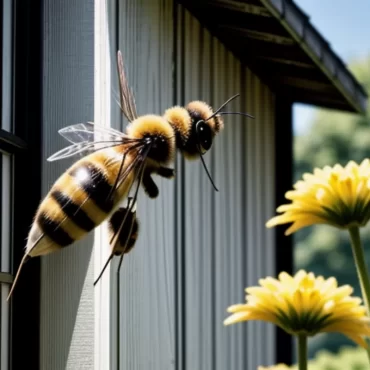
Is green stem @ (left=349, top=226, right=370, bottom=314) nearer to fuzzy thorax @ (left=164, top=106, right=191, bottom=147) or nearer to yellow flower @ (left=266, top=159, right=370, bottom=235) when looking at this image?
yellow flower @ (left=266, top=159, right=370, bottom=235)

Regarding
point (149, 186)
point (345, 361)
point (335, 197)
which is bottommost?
point (345, 361)

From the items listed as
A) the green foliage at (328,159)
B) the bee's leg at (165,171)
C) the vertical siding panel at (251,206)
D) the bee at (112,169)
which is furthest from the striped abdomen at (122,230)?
the green foliage at (328,159)

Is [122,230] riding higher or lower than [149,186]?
lower

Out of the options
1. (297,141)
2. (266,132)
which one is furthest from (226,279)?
(297,141)

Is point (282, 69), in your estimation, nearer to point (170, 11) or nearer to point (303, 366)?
point (170, 11)

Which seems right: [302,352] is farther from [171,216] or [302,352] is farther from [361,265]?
[171,216]

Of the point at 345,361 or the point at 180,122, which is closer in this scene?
the point at 180,122

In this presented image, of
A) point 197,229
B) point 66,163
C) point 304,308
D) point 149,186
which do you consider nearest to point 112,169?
point 149,186
